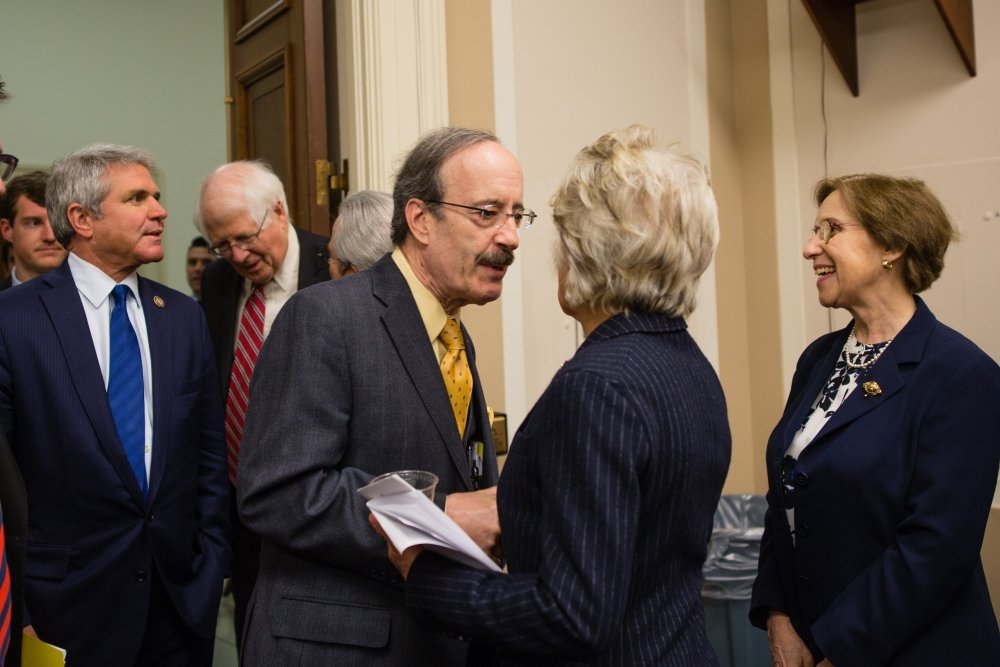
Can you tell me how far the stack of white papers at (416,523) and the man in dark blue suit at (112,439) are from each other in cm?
94

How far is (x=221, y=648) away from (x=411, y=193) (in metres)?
2.67

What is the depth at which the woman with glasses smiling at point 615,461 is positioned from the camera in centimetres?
105

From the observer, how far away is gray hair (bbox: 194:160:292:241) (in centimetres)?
235

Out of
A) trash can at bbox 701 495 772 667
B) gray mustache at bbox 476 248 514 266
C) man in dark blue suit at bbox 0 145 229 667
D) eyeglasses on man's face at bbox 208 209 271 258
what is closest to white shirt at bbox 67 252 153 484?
man in dark blue suit at bbox 0 145 229 667

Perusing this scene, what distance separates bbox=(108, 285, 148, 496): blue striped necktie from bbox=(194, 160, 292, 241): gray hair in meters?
0.47

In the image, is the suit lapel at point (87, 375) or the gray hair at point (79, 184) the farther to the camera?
the gray hair at point (79, 184)

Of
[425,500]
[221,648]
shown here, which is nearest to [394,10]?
[425,500]

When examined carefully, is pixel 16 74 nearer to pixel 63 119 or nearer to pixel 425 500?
pixel 63 119

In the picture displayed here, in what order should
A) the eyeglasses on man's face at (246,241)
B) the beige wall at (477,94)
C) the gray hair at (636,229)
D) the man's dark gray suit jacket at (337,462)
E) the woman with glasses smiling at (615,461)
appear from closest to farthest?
the woman with glasses smiling at (615,461)
the gray hair at (636,229)
the man's dark gray suit jacket at (337,462)
the eyeglasses on man's face at (246,241)
the beige wall at (477,94)

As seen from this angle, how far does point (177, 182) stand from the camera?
5.18 metres

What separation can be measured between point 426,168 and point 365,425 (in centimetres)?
47

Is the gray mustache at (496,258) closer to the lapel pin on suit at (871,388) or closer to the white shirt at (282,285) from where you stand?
the lapel pin on suit at (871,388)

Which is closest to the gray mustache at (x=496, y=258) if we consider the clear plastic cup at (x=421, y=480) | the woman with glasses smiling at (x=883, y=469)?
the clear plastic cup at (x=421, y=480)

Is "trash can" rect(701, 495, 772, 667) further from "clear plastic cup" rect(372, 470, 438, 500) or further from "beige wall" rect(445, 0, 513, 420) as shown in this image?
"clear plastic cup" rect(372, 470, 438, 500)
